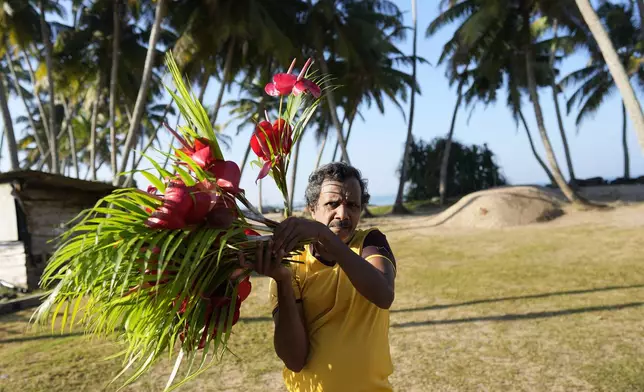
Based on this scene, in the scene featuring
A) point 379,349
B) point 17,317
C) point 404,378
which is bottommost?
point 404,378

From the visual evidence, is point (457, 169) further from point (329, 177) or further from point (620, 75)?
point (329, 177)

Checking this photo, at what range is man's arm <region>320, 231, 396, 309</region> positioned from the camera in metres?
1.16

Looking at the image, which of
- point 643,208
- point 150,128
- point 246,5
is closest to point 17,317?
point 246,5

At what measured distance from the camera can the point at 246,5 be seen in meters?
15.3

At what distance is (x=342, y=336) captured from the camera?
1.42m

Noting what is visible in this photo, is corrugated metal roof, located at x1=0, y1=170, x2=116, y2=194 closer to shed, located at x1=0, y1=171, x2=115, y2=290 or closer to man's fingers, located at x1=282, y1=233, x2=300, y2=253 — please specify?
shed, located at x1=0, y1=171, x2=115, y2=290

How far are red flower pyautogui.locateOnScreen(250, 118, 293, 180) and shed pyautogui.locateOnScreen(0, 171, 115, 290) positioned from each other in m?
8.23

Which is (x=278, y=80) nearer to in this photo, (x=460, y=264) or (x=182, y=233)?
(x=182, y=233)

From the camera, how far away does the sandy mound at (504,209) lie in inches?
572

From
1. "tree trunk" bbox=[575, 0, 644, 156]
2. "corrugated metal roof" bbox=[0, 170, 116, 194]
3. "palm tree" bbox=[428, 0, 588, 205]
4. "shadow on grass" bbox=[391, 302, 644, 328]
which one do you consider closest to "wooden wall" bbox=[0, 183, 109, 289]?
"corrugated metal roof" bbox=[0, 170, 116, 194]

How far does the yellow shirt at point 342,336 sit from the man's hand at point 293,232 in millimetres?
364

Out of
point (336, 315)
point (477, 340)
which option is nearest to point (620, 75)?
point (477, 340)

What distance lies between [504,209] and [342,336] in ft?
48.6

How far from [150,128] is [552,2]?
1008 inches
